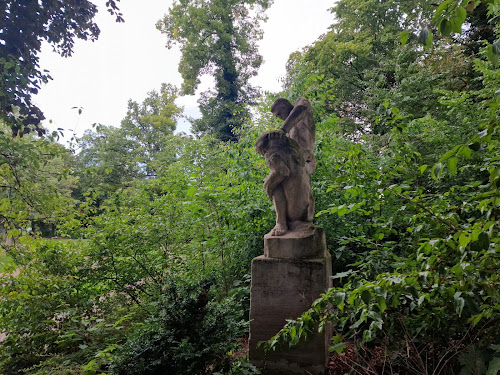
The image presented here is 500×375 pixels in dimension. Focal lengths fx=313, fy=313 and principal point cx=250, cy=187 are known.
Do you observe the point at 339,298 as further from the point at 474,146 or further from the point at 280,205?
the point at 280,205

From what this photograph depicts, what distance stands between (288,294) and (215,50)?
1949 centimetres

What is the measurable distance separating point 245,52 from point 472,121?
1808 centimetres

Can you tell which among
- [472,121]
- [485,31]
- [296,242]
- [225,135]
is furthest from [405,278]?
[225,135]

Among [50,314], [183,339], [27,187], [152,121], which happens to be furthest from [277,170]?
[152,121]

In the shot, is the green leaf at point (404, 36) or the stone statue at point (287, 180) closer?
the green leaf at point (404, 36)

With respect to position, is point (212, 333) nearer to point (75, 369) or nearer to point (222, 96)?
point (75, 369)

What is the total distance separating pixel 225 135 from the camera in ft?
62.6

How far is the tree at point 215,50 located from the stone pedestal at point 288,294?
624 inches

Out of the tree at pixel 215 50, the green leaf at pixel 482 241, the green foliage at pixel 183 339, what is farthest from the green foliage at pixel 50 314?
the tree at pixel 215 50

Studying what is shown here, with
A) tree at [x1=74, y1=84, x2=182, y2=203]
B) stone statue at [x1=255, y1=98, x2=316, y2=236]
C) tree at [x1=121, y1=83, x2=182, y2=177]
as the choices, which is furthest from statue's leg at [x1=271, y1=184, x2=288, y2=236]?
tree at [x1=121, y1=83, x2=182, y2=177]

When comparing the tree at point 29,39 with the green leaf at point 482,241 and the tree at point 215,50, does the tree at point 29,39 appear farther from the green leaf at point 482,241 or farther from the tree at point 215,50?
the tree at point 215,50

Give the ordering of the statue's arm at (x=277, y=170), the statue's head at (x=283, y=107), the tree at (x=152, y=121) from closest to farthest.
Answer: the statue's arm at (x=277, y=170)
the statue's head at (x=283, y=107)
the tree at (x=152, y=121)

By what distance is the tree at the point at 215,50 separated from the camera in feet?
63.5

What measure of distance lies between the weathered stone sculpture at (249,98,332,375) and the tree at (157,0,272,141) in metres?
15.4
